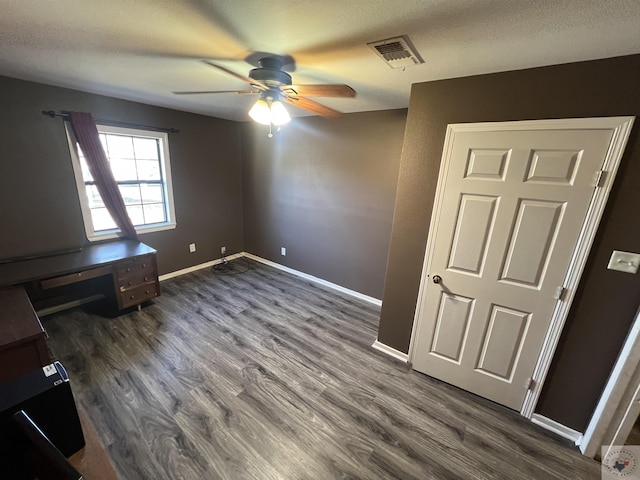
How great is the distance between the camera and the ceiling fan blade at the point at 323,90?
58.3 inches

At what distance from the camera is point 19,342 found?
167 centimetres

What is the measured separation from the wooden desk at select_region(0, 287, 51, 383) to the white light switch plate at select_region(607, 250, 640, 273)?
3700 millimetres

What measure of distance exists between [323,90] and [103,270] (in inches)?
108

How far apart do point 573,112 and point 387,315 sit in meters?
1.92

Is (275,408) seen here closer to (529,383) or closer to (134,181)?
(529,383)

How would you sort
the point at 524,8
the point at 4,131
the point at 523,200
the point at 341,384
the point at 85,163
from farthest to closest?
the point at 85,163
the point at 4,131
the point at 341,384
the point at 523,200
the point at 524,8

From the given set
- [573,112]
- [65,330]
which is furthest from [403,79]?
[65,330]

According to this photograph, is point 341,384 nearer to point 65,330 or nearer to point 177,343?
point 177,343

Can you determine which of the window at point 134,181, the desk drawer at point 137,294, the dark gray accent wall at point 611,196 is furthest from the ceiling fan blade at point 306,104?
the desk drawer at point 137,294

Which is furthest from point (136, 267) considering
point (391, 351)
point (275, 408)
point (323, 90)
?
point (391, 351)

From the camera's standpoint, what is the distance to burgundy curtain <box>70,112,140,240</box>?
265cm

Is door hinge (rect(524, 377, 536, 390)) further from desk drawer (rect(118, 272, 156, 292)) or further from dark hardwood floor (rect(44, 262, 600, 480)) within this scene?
desk drawer (rect(118, 272, 156, 292))

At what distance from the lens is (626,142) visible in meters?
1.38

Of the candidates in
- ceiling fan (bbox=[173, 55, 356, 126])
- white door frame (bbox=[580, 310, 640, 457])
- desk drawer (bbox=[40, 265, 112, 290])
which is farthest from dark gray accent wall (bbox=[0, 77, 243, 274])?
white door frame (bbox=[580, 310, 640, 457])
